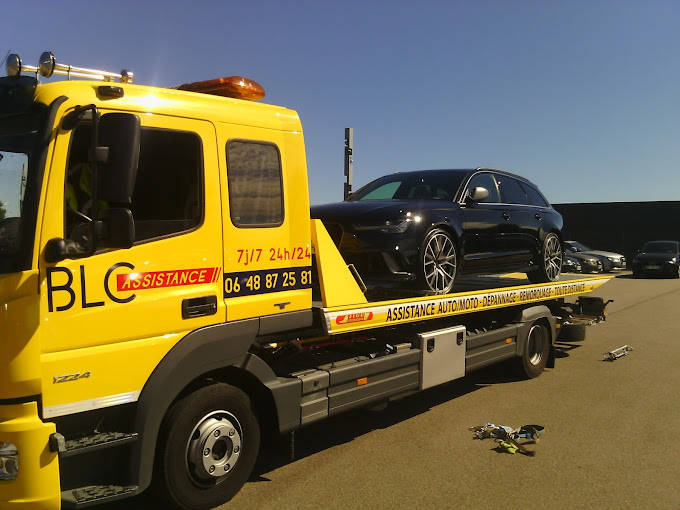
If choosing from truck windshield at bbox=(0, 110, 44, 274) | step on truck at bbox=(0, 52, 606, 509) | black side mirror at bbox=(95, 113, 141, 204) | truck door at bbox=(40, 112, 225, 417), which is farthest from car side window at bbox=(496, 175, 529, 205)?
truck windshield at bbox=(0, 110, 44, 274)

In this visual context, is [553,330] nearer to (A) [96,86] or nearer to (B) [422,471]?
(B) [422,471]

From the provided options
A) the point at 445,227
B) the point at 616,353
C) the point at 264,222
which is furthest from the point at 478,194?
the point at 616,353

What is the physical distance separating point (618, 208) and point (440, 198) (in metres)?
34.4

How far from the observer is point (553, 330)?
26.2ft

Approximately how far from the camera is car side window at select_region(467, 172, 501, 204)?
6786mm

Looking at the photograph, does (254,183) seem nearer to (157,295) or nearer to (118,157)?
(157,295)

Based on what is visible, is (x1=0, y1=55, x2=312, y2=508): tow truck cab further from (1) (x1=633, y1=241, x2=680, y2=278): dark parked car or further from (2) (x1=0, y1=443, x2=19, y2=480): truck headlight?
(1) (x1=633, y1=241, x2=680, y2=278): dark parked car

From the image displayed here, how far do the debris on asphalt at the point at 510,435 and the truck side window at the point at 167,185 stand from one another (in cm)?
319

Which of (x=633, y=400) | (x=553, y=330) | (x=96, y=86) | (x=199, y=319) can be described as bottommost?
(x=633, y=400)

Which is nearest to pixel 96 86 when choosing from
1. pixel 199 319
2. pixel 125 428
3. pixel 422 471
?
pixel 199 319

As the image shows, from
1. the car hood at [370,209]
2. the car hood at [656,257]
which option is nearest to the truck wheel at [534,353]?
the car hood at [370,209]

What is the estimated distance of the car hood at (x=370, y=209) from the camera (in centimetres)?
562

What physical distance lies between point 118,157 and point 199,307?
108 cm

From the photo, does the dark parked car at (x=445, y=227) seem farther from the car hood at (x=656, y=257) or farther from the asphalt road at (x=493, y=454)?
the car hood at (x=656, y=257)
